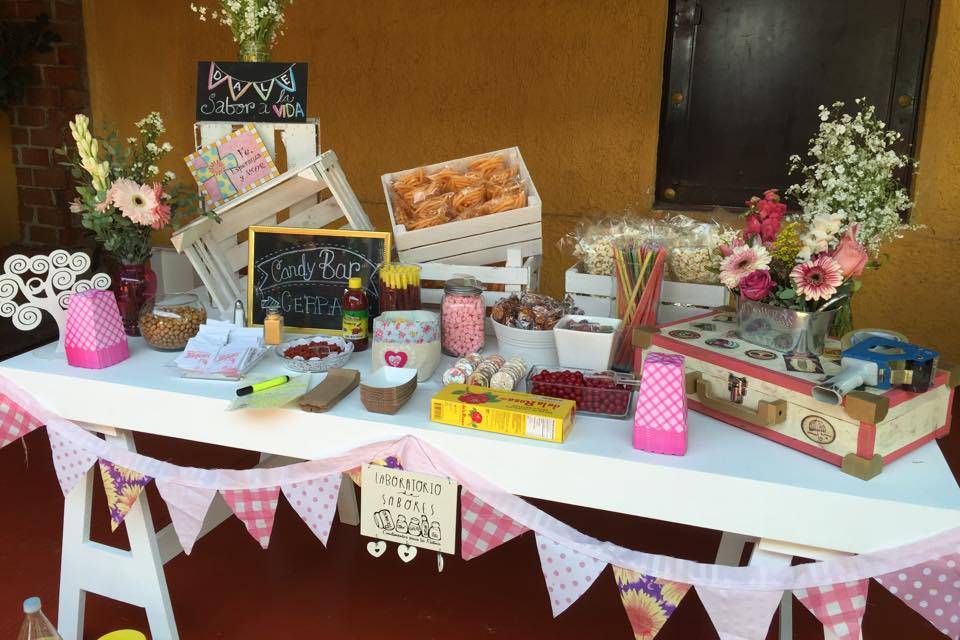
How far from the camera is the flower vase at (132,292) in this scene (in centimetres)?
202

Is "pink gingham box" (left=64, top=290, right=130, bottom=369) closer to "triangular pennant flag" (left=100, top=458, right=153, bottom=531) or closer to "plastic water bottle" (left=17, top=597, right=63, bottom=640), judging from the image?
"triangular pennant flag" (left=100, top=458, right=153, bottom=531)

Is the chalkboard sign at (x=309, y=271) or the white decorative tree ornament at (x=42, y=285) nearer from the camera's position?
the white decorative tree ornament at (x=42, y=285)

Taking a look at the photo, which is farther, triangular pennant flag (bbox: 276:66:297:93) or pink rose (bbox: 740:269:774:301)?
triangular pennant flag (bbox: 276:66:297:93)

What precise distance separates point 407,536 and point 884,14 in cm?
315

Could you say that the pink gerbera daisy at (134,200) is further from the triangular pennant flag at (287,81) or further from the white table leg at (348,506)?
the white table leg at (348,506)

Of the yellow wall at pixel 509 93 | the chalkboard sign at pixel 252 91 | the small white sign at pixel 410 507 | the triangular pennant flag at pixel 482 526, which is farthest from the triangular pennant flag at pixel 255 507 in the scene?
the yellow wall at pixel 509 93

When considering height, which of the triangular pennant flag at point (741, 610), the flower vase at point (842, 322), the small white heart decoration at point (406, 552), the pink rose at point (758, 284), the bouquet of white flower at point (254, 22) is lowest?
the small white heart decoration at point (406, 552)

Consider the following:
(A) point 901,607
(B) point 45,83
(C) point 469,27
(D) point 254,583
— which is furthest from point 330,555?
(B) point 45,83

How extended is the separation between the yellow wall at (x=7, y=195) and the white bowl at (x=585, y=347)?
4.29m

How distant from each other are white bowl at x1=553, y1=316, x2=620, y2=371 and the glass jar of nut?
0.95 m

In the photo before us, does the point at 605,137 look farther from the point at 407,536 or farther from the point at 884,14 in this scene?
the point at 407,536

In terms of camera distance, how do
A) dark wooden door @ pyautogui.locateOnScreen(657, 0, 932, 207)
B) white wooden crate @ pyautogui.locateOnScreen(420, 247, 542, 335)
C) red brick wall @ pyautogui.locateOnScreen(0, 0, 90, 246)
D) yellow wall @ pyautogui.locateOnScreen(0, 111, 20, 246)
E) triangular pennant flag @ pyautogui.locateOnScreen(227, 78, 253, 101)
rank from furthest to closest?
yellow wall @ pyautogui.locateOnScreen(0, 111, 20, 246)
red brick wall @ pyautogui.locateOnScreen(0, 0, 90, 246)
dark wooden door @ pyautogui.locateOnScreen(657, 0, 932, 207)
triangular pennant flag @ pyautogui.locateOnScreen(227, 78, 253, 101)
white wooden crate @ pyautogui.locateOnScreen(420, 247, 542, 335)

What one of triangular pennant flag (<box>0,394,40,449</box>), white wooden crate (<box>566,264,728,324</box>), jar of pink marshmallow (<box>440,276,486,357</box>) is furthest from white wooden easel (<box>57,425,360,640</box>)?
white wooden crate (<box>566,264,728,324</box>)

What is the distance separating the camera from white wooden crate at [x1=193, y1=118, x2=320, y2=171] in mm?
2148
